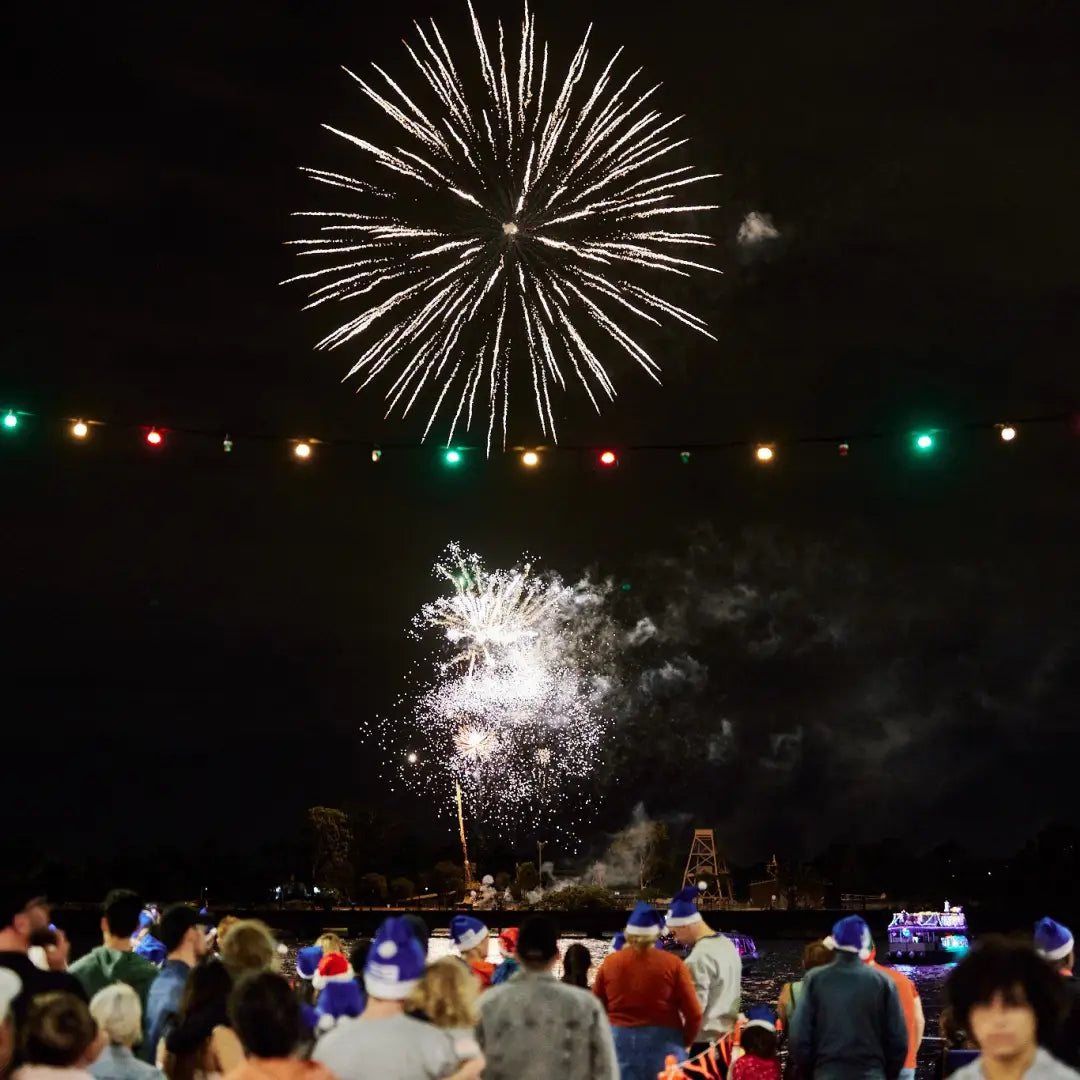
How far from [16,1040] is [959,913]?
96.6 metres

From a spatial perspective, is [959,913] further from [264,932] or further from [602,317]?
[264,932]

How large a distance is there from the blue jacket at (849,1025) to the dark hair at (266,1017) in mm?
4080

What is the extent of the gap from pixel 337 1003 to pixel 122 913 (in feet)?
5.45

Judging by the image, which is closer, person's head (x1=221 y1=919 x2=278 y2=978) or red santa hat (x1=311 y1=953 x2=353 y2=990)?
person's head (x1=221 y1=919 x2=278 y2=978)

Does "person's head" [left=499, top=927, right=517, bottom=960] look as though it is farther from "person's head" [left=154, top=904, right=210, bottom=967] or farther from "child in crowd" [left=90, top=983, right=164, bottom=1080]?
"child in crowd" [left=90, top=983, right=164, bottom=1080]

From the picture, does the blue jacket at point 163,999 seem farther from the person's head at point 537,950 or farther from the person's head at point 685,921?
the person's head at point 685,921

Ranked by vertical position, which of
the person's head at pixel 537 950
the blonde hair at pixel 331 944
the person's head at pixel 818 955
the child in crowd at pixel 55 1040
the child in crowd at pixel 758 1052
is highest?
the blonde hair at pixel 331 944

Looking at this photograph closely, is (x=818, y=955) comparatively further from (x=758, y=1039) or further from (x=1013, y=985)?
(x=1013, y=985)

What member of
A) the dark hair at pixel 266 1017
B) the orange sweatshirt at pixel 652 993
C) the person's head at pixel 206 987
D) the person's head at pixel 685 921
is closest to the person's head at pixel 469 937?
the orange sweatshirt at pixel 652 993

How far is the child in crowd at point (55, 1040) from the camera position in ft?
17.9

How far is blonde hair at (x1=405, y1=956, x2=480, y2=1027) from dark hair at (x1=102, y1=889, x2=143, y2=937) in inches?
94.2

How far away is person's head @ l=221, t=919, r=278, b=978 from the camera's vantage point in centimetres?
730

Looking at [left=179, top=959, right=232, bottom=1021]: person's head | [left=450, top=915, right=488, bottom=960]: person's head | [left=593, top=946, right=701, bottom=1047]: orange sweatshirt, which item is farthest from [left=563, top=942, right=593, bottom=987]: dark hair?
[left=179, top=959, right=232, bottom=1021]: person's head

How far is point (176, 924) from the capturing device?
813 cm
